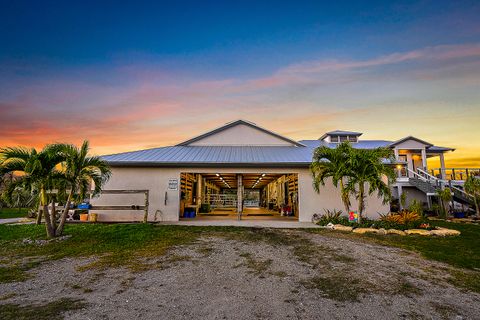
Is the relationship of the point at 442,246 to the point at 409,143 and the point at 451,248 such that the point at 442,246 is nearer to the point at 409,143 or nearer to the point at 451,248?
the point at 451,248

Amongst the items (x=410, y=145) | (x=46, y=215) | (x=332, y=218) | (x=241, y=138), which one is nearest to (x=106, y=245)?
(x=46, y=215)

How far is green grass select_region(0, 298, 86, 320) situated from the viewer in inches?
120

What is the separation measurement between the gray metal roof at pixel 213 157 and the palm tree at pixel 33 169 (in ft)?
14.2

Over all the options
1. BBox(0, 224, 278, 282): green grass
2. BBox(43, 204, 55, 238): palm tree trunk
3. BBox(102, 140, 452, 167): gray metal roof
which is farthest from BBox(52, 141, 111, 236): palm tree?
BBox(102, 140, 452, 167): gray metal roof

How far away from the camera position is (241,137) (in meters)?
17.7

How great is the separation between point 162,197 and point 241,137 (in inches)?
299

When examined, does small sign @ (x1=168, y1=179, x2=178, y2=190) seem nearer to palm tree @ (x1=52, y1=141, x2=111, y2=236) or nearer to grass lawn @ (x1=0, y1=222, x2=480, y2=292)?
grass lawn @ (x1=0, y1=222, x2=480, y2=292)

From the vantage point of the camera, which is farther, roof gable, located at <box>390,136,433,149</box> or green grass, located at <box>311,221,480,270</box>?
roof gable, located at <box>390,136,433,149</box>

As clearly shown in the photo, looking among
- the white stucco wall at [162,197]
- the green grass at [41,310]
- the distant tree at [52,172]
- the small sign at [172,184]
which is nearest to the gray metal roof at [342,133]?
the white stucco wall at [162,197]

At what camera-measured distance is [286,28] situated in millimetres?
13453

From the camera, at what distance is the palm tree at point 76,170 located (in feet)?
27.8

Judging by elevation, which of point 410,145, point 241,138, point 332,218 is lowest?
point 332,218

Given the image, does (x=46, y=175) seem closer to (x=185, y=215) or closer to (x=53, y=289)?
(x=53, y=289)

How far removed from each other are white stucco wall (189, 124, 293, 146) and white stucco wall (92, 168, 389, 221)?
14.3 feet
